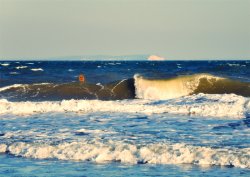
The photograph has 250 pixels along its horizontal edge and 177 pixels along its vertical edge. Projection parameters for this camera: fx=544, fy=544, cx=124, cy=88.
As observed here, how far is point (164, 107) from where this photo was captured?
18.5 m

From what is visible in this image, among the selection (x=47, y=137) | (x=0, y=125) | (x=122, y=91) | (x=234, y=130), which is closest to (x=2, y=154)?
(x=47, y=137)

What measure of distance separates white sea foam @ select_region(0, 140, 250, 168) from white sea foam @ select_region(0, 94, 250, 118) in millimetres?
6589

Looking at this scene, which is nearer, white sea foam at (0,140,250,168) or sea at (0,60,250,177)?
sea at (0,60,250,177)

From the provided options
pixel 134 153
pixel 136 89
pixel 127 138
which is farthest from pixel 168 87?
pixel 134 153

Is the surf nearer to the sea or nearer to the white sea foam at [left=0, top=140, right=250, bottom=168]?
the sea

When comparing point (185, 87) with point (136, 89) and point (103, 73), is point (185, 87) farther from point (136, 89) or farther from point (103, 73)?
point (103, 73)

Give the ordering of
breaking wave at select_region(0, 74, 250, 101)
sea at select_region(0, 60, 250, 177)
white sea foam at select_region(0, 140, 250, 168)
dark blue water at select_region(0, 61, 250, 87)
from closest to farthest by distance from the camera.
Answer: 1. sea at select_region(0, 60, 250, 177)
2. white sea foam at select_region(0, 140, 250, 168)
3. breaking wave at select_region(0, 74, 250, 101)
4. dark blue water at select_region(0, 61, 250, 87)

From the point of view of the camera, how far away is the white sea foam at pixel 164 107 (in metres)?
17.4

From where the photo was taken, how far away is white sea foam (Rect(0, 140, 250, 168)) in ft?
31.1

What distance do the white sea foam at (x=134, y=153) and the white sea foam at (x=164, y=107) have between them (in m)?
6.59

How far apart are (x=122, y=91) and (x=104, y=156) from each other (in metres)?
16.2

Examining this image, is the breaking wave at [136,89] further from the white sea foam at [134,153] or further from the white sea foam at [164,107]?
the white sea foam at [134,153]

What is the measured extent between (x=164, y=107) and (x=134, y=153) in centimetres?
853

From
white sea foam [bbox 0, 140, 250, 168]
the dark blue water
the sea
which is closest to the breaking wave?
the dark blue water
